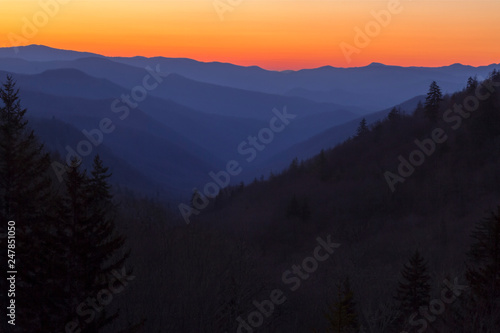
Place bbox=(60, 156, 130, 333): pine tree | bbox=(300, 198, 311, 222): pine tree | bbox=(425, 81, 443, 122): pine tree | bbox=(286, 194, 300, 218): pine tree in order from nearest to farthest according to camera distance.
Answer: bbox=(60, 156, 130, 333): pine tree, bbox=(300, 198, 311, 222): pine tree, bbox=(286, 194, 300, 218): pine tree, bbox=(425, 81, 443, 122): pine tree

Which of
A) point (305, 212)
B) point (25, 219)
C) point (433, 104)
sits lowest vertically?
point (305, 212)

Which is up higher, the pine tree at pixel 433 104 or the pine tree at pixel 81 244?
the pine tree at pixel 433 104

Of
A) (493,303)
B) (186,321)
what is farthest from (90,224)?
(493,303)

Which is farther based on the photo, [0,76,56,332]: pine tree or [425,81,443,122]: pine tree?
[425,81,443,122]: pine tree

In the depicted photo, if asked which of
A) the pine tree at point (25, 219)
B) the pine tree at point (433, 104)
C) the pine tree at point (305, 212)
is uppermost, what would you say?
the pine tree at point (433, 104)

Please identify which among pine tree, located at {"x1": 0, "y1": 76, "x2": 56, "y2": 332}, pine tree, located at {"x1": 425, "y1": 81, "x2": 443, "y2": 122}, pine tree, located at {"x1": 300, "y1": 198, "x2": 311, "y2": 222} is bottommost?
pine tree, located at {"x1": 300, "y1": 198, "x2": 311, "y2": 222}

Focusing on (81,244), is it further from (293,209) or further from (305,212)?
(305,212)

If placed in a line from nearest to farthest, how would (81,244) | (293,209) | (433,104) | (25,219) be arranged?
(81,244) < (25,219) < (293,209) < (433,104)

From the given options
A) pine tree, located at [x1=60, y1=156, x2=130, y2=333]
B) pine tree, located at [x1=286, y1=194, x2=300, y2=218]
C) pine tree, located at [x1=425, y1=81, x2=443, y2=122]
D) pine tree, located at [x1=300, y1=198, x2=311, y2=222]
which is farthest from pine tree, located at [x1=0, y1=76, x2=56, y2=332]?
pine tree, located at [x1=425, y1=81, x2=443, y2=122]

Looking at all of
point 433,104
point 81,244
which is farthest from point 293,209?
point 81,244

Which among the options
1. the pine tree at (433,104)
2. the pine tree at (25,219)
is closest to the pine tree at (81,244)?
the pine tree at (25,219)

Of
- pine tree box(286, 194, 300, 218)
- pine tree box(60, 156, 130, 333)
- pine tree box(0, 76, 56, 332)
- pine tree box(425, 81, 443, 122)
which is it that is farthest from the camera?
pine tree box(425, 81, 443, 122)

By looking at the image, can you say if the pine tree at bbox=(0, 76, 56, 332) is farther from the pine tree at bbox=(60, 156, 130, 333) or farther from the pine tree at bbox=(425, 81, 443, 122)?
the pine tree at bbox=(425, 81, 443, 122)

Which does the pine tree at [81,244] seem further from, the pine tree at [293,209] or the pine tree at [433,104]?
the pine tree at [433,104]
